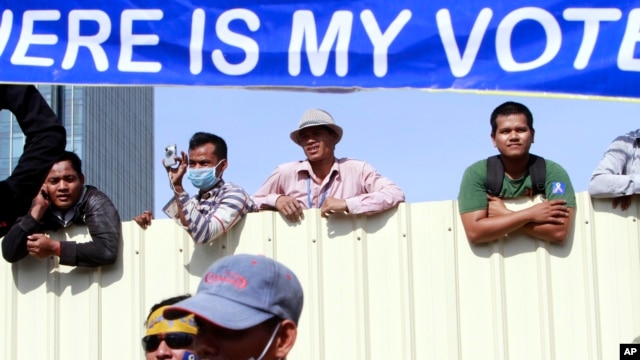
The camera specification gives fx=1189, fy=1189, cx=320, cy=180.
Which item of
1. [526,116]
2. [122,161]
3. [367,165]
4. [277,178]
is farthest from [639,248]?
[122,161]

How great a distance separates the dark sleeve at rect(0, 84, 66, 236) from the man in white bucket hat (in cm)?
124

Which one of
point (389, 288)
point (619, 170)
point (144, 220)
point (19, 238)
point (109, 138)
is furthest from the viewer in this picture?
point (109, 138)

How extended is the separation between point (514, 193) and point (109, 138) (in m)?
67.9

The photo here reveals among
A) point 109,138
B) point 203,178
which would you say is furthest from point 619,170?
point 109,138

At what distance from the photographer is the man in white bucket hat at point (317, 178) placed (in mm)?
6596

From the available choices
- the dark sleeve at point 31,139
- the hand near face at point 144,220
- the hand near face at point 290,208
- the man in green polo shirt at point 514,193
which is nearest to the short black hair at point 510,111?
the man in green polo shirt at point 514,193

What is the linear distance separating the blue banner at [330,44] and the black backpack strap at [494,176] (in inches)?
29.7

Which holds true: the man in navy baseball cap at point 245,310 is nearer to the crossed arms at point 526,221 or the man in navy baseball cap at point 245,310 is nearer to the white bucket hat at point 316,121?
the crossed arms at point 526,221

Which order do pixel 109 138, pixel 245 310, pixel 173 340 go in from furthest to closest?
pixel 109 138 → pixel 173 340 → pixel 245 310

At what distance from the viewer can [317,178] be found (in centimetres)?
691

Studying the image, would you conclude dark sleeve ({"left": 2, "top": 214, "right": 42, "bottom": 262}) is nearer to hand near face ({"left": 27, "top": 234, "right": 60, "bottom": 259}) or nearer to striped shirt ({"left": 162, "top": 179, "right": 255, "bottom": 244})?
hand near face ({"left": 27, "top": 234, "right": 60, "bottom": 259})

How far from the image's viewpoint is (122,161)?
74875mm

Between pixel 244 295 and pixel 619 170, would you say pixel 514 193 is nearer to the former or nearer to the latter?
pixel 619 170

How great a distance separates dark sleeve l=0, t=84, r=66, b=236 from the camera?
6.09 m
